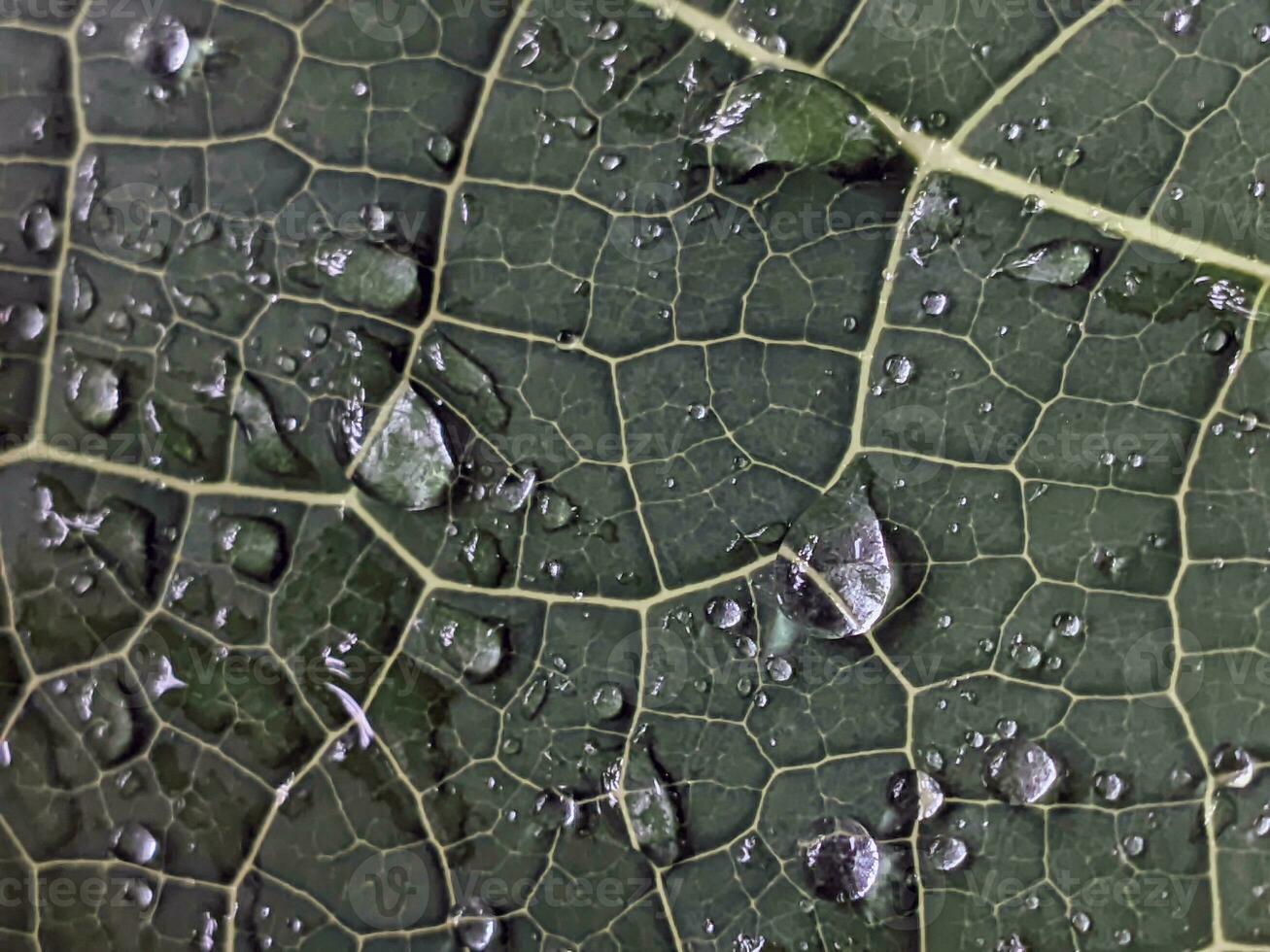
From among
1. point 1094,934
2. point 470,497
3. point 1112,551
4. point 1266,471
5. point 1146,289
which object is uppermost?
point 1146,289

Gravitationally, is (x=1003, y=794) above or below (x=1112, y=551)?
below

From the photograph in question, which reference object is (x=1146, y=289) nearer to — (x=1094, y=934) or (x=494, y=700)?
(x=1094, y=934)

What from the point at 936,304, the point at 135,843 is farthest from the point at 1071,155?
the point at 135,843

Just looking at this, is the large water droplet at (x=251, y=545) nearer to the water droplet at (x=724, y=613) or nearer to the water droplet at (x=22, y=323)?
the water droplet at (x=22, y=323)

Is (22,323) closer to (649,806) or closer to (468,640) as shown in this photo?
(468,640)

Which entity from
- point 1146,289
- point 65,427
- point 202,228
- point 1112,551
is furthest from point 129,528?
point 1146,289
